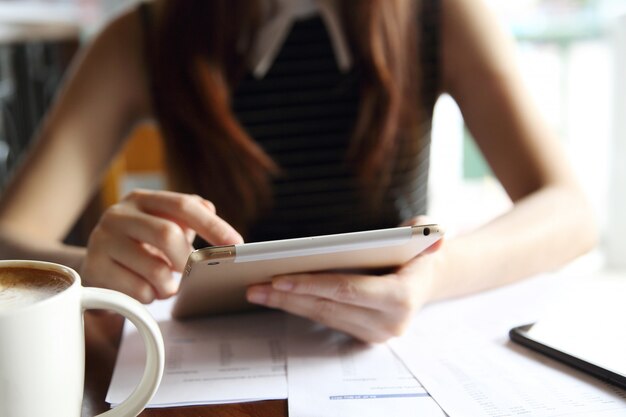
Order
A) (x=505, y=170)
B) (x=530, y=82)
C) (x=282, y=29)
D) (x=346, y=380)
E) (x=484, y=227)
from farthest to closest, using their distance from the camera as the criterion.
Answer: (x=530, y=82)
(x=282, y=29)
(x=505, y=170)
(x=484, y=227)
(x=346, y=380)

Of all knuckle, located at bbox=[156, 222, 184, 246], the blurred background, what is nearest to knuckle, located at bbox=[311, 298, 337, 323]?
knuckle, located at bbox=[156, 222, 184, 246]

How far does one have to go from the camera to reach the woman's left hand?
483mm

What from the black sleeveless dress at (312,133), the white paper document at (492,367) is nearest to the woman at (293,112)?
the black sleeveless dress at (312,133)

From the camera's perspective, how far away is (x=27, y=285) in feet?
1.20

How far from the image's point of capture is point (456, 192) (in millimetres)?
3053

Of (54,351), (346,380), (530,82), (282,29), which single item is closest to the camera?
(54,351)

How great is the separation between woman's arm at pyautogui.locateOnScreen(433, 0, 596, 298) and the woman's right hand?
231mm

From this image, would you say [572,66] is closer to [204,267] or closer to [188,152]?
[188,152]

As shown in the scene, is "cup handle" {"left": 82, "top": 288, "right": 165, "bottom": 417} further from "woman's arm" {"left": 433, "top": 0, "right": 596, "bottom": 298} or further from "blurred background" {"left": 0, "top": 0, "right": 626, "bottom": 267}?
"blurred background" {"left": 0, "top": 0, "right": 626, "bottom": 267}

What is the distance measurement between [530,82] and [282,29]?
3.82 ft

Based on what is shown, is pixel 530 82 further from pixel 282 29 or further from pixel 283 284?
pixel 283 284

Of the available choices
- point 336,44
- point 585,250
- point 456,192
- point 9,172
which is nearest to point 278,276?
point 585,250

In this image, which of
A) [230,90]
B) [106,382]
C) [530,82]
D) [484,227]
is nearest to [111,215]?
[106,382]

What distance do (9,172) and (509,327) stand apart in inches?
77.7
